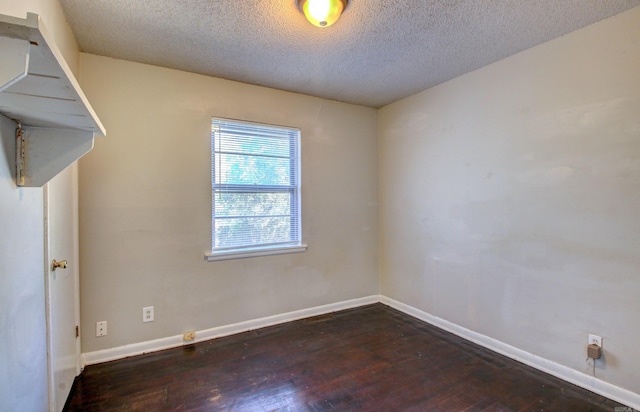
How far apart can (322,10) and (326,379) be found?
242 centimetres

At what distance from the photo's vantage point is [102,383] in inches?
84.4

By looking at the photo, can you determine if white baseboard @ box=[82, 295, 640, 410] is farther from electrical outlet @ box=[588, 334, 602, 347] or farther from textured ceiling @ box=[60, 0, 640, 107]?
textured ceiling @ box=[60, 0, 640, 107]

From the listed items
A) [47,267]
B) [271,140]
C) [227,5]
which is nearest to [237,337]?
[47,267]

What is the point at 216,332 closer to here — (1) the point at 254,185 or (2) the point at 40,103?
(1) the point at 254,185

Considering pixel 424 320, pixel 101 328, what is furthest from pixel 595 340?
pixel 101 328

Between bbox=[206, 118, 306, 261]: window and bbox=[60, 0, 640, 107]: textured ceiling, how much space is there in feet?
1.80

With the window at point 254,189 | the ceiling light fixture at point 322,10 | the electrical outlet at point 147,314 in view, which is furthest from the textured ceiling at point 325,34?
the electrical outlet at point 147,314

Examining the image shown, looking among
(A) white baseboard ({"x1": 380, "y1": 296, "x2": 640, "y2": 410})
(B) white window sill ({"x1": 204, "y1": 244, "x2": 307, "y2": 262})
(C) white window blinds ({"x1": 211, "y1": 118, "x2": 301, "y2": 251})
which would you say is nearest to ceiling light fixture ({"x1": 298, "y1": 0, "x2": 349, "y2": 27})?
(C) white window blinds ({"x1": 211, "y1": 118, "x2": 301, "y2": 251})

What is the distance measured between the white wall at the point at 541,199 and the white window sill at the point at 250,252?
1.33 meters

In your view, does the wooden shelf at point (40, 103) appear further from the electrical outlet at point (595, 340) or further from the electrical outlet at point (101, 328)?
the electrical outlet at point (595, 340)

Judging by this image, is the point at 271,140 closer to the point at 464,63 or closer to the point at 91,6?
the point at 91,6

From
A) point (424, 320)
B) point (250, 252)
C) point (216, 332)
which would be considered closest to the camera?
point (216, 332)

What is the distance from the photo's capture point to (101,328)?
2443mm

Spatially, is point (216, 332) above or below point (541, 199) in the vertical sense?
below
